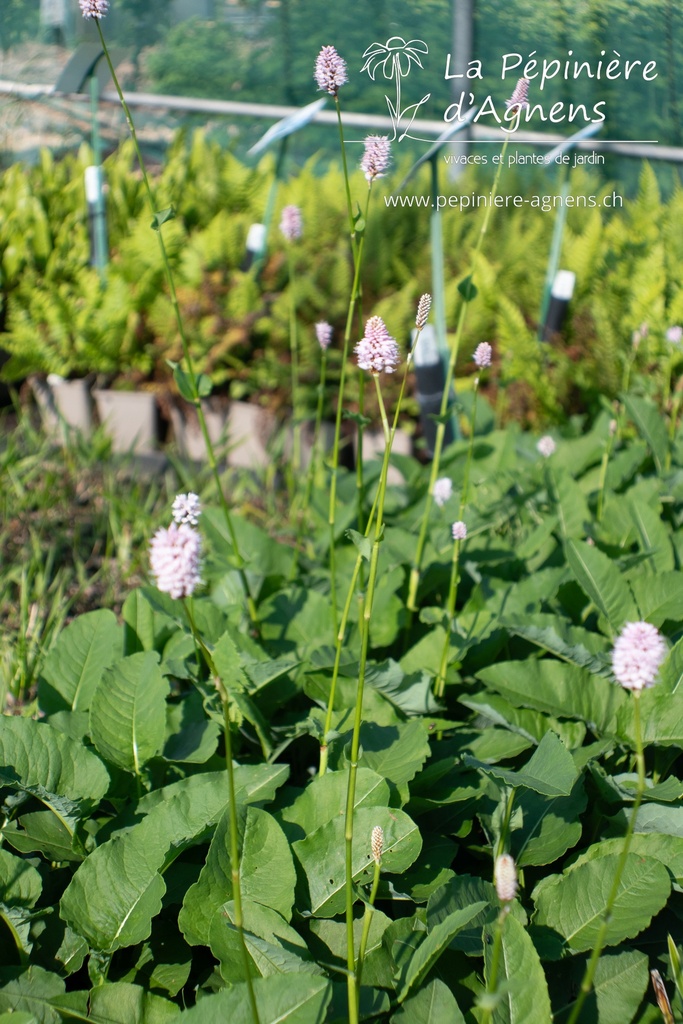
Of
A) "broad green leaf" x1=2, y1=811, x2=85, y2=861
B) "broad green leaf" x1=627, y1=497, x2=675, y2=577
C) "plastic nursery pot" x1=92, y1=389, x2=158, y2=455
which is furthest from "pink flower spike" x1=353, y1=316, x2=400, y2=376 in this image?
"plastic nursery pot" x1=92, y1=389, x2=158, y2=455

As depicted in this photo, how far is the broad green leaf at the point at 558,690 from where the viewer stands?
1614mm

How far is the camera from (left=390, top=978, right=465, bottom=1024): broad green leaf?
1.14 meters

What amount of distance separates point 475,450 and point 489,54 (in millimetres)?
2595

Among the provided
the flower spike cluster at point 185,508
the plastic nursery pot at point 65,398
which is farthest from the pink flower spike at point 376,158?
the plastic nursery pot at point 65,398

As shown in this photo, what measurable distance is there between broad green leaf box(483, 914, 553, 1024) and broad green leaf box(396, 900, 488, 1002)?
0.06 m

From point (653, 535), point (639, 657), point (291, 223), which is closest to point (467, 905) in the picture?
point (639, 657)

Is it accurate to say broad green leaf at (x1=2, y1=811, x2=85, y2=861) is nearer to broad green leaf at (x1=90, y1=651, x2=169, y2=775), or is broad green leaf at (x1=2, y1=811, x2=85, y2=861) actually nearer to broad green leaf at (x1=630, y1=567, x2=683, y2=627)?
broad green leaf at (x1=90, y1=651, x2=169, y2=775)

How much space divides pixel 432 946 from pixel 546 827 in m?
0.37

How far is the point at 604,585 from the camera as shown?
6.07 feet

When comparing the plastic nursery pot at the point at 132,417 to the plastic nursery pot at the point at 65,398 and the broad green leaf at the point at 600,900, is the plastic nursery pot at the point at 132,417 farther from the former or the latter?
the broad green leaf at the point at 600,900

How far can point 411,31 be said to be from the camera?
4688 millimetres

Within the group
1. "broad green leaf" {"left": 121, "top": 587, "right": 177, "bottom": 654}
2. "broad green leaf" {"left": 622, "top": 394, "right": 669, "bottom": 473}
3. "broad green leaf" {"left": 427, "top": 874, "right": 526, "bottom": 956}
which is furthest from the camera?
"broad green leaf" {"left": 622, "top": 394, "right": 669, "bottom": 473}

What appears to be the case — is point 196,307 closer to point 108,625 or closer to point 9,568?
point 9,568

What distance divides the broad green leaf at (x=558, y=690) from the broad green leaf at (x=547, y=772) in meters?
0.19
